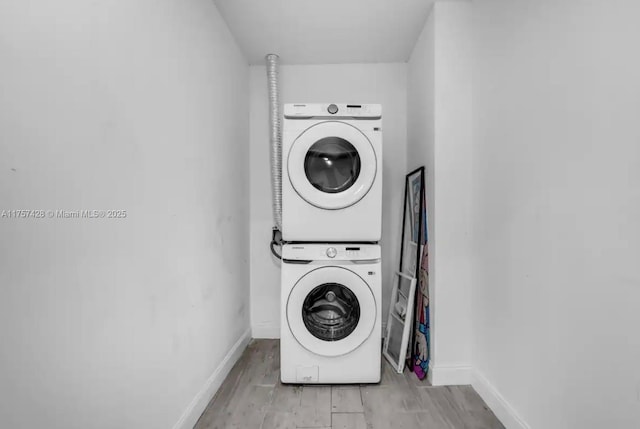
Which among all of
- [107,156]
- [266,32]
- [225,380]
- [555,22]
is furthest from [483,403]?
[266,32]

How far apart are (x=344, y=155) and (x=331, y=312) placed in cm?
101

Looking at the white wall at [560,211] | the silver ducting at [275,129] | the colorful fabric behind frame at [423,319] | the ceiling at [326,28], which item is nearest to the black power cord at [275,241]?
the silver ducting at [275,129]

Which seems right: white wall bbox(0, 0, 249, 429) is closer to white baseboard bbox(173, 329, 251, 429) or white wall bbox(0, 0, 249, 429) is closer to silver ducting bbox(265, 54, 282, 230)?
white baseboard bbox(173, 329, 251, 429)

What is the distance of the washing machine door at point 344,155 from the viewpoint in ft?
6.40

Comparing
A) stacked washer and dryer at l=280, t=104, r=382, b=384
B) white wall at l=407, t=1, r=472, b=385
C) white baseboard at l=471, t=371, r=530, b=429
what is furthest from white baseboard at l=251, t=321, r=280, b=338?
white baseboard at l=471, t=371, r=530, b=429

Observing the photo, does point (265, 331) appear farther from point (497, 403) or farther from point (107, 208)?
point (107, 208)

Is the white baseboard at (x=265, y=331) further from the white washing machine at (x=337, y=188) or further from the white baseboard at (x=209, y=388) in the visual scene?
the white washing machine at (x=337, y=188)

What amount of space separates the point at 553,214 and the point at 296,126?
55.5 inches

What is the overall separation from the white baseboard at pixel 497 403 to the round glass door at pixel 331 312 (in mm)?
766

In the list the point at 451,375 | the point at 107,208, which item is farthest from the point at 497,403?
the point at 107,208

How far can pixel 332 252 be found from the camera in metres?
1.94

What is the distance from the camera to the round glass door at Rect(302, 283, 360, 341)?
195 centimetres

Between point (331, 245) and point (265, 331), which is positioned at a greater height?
point (331, 245)

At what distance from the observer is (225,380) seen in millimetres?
2002
